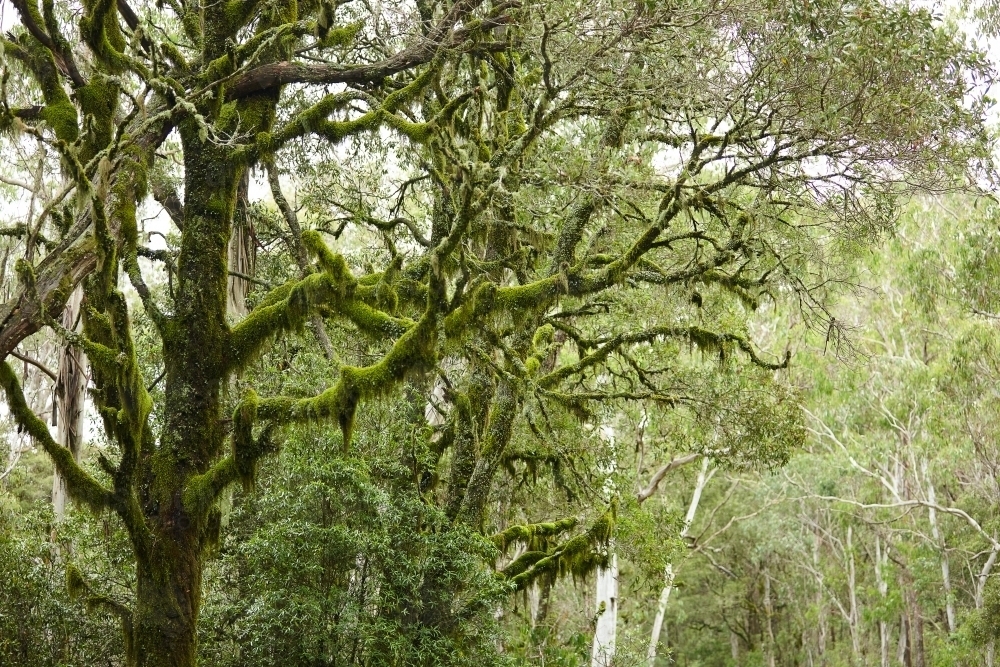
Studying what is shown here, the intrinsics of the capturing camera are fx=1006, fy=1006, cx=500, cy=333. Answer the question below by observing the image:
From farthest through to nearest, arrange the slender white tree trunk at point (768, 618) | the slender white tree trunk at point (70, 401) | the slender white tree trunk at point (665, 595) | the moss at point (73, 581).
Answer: the slender white tree trunk at point (768, 618) < the slender white tree trunk at point (665, 595) < the slender white tree trunk at point (70, 401) < the moss at point (73, 581)

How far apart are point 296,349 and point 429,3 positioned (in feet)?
12.1

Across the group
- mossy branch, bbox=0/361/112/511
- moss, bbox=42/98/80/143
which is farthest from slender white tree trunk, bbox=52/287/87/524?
mossy branch, bbox=0/361/112/511

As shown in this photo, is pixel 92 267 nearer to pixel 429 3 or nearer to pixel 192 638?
pixel 192 638

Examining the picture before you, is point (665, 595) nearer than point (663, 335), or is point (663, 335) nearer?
point (663, 335)

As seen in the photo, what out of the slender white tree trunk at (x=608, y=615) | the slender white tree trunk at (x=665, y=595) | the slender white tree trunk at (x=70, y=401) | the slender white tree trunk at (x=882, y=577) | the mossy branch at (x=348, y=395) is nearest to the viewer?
the mossy branch at (x=348, y=395)

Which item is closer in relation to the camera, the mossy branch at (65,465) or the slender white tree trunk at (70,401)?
the mossy branch at (65,465)

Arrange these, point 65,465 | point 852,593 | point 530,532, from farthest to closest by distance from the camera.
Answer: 1. point 852,593
2. point 530,532
3. point 65,465

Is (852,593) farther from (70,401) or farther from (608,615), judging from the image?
(70,401)

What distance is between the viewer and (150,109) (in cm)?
772

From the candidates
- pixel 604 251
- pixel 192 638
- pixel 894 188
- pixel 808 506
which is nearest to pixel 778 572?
pixel 808 506

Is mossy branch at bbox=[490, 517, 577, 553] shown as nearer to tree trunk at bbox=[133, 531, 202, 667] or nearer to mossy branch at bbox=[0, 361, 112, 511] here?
tree trunk at bbox=[133, 531, 202, 667]

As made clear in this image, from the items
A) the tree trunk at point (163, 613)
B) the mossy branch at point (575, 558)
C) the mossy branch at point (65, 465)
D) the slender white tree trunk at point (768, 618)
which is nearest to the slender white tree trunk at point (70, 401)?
the mossy branch at point (65, 465)

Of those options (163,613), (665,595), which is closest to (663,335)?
(163,613)

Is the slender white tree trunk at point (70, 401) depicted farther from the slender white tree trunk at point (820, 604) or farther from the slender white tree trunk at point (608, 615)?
the slender white tree trunk at point (820, 604)
